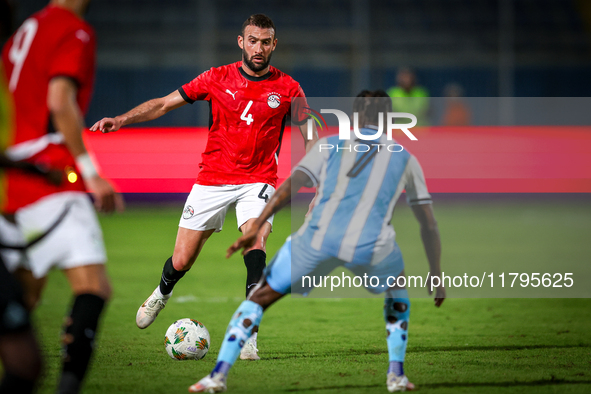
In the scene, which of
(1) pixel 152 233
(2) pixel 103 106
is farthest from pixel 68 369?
(2) pixel 103 106

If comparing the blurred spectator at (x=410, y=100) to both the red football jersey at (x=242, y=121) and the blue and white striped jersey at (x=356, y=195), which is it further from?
the blue and white striped jersey at (x=356, y=195)

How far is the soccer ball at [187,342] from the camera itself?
16.4ft

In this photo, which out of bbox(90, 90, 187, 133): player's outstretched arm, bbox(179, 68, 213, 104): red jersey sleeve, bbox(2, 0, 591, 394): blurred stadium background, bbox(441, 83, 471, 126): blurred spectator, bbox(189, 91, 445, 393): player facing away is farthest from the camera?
→ bbox(441, 83, 471, 126): blurred spectator

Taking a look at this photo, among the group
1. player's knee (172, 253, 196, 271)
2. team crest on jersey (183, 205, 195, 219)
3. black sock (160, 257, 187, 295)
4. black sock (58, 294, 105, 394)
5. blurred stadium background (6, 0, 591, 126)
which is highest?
blurred stadium background (6, 0, 591, 126)

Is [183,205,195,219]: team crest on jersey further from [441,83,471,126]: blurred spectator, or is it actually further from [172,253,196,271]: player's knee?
[441,83,471,126]: blurred spectator

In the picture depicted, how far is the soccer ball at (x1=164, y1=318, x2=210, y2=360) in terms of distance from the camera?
5.00 meters

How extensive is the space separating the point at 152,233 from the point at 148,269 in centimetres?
314

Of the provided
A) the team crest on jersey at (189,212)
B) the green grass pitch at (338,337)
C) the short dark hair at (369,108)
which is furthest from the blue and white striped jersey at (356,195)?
the team crest on jersey at (189,212)

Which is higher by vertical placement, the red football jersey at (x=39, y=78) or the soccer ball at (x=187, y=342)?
the red football jersey at (x=39, y=78)

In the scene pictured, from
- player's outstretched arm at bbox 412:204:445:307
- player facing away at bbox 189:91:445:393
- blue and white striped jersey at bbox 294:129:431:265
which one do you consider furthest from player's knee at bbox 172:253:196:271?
player's outstretched arm at bbox 412:204:445:307

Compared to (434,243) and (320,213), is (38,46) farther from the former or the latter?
(434,243)

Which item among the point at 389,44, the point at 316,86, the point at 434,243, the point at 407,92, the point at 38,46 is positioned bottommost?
the point at 434,243

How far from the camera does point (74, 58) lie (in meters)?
3.06

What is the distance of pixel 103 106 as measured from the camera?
18469 millimetres
